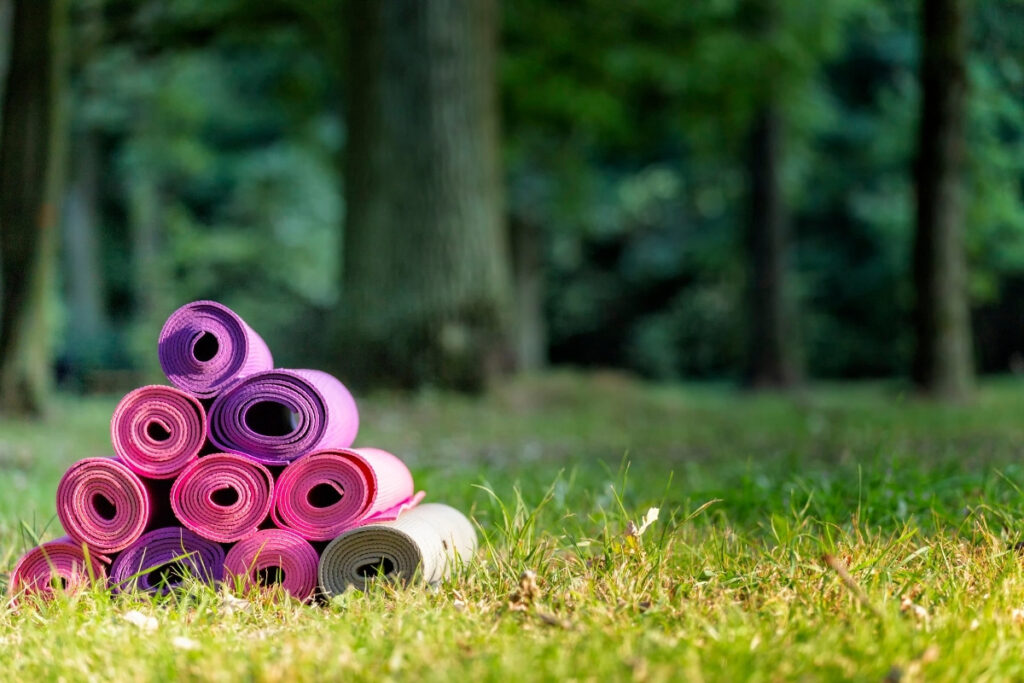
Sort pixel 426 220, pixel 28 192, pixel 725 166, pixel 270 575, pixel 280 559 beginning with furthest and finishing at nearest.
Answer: pixel 725 166
pixel 426 220
pixel 28 192
pixel 270 575
pixel 280 559

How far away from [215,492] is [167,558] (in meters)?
0.23

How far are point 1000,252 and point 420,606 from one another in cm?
1471

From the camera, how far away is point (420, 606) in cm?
253

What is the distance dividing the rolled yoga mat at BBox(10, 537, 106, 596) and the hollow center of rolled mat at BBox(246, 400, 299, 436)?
1.91 ft

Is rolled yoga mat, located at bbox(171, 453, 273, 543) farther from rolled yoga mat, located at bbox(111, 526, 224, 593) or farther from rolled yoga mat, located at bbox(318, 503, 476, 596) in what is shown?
rolled yoga mat, located at bbox(318, 503, 476, 596)

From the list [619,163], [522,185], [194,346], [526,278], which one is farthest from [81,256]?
[194,346]

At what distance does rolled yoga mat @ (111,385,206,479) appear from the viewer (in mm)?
2918

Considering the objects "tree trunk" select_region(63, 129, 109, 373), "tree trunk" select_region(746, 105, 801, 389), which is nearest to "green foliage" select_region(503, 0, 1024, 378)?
"tree trunk" select_region(746, 105, 801, 389)

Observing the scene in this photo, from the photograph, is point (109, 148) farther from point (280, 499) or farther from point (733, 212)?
point (280, 499)

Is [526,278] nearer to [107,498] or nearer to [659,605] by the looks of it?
[107,498]

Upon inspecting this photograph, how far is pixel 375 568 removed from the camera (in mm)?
2875

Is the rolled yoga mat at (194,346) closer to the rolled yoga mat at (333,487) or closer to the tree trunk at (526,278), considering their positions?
the rolled yoga mat at (333,487)

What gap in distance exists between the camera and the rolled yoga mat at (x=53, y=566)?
2.90 m

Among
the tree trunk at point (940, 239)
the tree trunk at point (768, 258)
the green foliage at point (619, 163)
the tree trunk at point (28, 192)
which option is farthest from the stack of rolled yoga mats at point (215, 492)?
the tree trunk at point (768, 258)
